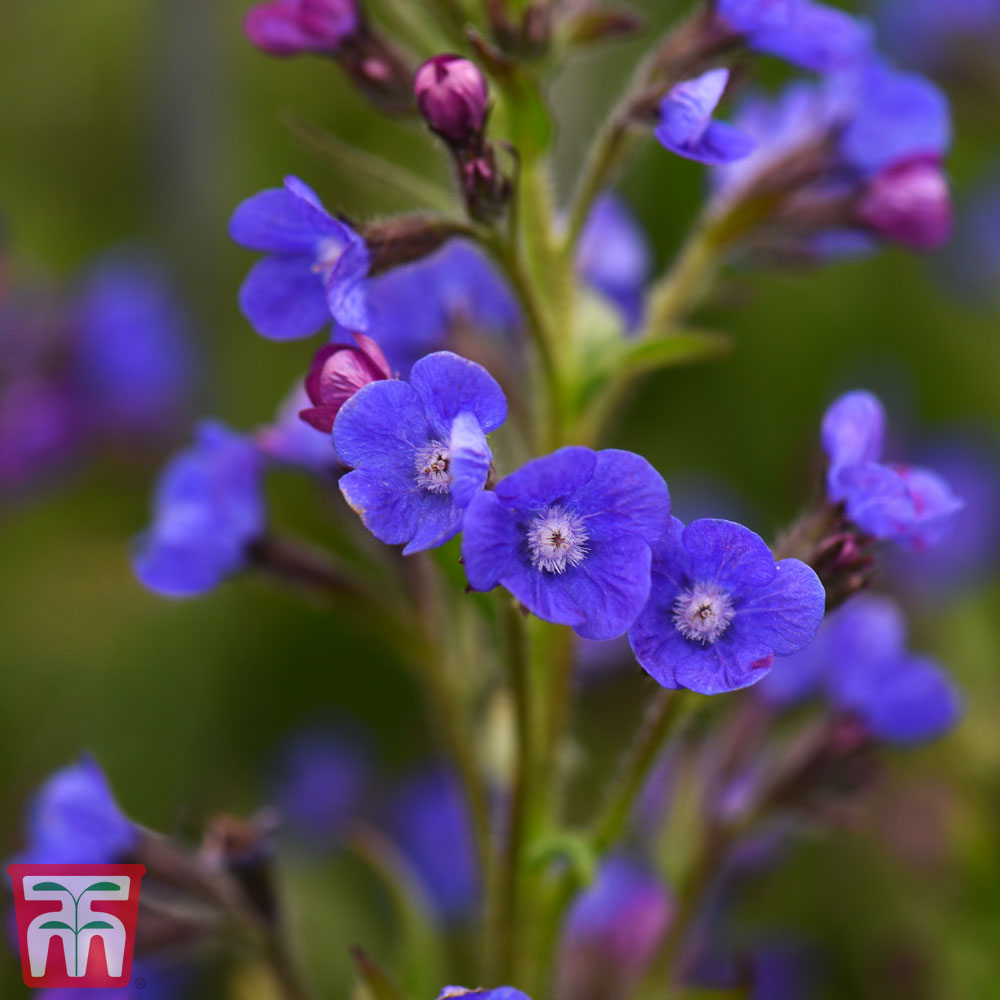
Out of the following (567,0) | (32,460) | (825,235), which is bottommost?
(825,235)

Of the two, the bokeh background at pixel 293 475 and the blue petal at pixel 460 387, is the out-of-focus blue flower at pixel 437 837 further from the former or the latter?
the blue petal at pixel 460 387

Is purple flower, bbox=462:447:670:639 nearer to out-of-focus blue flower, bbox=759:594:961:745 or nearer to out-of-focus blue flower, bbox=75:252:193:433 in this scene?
out-of-focus blue flower, bbox=759:594:961:745

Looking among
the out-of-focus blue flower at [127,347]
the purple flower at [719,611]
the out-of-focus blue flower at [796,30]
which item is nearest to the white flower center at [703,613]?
the purple flower at [719,611]

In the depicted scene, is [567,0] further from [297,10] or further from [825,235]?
[825,235]

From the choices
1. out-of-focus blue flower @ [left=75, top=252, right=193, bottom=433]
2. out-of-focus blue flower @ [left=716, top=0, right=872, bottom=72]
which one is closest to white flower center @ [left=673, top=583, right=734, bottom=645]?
out-of-focus blue flower @ [left=716, top=0, right=872, bottom=72]

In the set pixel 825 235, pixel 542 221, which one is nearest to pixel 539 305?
pixel 542 221

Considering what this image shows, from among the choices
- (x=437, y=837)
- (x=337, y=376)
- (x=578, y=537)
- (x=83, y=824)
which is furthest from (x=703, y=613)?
(x=437, y=837)
